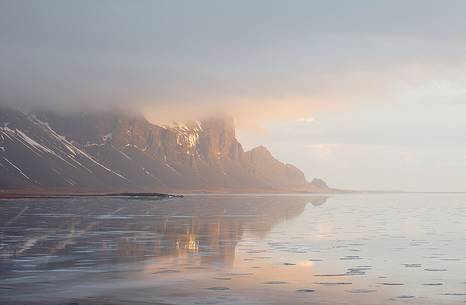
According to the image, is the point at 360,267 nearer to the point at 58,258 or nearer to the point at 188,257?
the point at 188,257

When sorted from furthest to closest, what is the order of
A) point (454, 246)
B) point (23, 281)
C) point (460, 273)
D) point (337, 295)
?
point (454, 246) → point (460, 273) → point (23, 281) → point (337, 295)

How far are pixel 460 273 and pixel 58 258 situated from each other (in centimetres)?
1653

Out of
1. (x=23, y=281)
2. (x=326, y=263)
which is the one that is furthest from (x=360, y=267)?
(x=23, y=281)

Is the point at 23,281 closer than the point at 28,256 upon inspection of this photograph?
Yes

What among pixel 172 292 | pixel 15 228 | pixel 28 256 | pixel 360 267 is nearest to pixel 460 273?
pixel 360 267

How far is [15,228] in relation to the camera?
1906 inches

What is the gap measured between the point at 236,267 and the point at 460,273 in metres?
8.38

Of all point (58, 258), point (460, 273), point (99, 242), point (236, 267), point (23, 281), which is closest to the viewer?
point (23, 281)

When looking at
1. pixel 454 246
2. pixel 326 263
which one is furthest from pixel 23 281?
pixel 454 246

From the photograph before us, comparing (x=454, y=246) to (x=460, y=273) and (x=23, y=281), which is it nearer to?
(x=460, y=273)

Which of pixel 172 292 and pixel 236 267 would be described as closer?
pixel 172 292

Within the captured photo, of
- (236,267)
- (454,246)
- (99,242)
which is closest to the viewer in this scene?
(236,267)

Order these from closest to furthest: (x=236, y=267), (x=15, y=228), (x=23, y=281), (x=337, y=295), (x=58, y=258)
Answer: (x=337, y=295)
(x=23, y=281)
(x=236, y=267)
(x=58, y=258)
(x=15, y=228)

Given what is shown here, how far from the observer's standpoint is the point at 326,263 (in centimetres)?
2778
